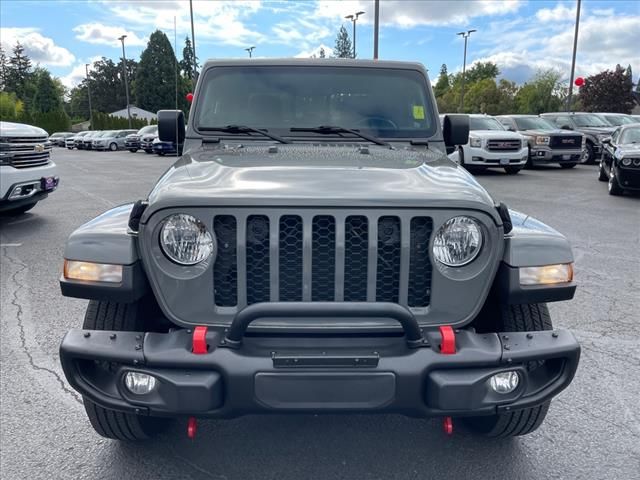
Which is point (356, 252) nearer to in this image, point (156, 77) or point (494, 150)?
point (494, 150)

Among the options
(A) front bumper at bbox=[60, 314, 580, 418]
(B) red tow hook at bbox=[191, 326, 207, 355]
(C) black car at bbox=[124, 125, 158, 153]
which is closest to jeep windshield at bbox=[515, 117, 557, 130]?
(A) front bumper at bbox=[60, 314, 580, 418]

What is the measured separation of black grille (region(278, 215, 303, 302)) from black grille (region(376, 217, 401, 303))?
32cm

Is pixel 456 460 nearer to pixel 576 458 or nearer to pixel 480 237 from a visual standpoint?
pixel 576 458

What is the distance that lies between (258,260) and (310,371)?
0.48 meters

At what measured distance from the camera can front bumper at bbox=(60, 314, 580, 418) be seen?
2.07m

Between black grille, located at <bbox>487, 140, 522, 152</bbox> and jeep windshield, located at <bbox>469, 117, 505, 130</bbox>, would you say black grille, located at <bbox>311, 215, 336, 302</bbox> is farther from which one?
jeep windshield, located at <bbox>469, 117, 505, 130</bbox>

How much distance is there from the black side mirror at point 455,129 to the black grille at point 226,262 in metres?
2.09

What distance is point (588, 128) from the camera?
1872 centimetres

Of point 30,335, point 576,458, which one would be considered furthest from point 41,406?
point 576,458

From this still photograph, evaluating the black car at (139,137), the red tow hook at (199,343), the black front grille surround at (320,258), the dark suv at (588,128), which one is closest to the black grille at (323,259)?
the black front grille surround at (320,258)

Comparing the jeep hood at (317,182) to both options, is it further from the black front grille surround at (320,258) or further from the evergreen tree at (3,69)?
the evergreen tree at (3,69)

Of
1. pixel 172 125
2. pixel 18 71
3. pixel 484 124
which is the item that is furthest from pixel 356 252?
pixel 18 71

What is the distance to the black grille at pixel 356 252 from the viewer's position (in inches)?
86.4

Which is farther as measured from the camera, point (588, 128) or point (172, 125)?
point (588, 128)
